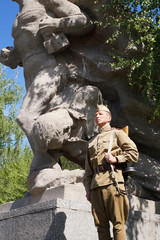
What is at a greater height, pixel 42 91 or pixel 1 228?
pixel 42 91

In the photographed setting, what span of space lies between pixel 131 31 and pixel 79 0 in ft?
3.37

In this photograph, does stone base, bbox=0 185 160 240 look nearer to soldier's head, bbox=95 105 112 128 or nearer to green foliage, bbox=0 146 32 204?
soldier's head, bbox=95 105 112 128

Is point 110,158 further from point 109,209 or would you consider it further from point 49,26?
point 49,26

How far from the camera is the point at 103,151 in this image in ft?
10.4

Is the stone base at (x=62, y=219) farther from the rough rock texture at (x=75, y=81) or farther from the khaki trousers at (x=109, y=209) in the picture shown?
the khaki trousers at (x=109, y=209)

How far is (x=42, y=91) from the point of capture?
5160 mm

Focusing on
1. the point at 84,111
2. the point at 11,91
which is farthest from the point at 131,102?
the point at 11,91

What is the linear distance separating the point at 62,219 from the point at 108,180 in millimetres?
968

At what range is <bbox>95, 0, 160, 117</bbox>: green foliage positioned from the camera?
4.88 m

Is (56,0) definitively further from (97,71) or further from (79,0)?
(97,71)

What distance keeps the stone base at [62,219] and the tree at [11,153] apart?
11364mm

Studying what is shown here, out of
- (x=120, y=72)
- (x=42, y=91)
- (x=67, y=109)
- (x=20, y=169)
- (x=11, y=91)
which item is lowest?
(x=67, y=109)

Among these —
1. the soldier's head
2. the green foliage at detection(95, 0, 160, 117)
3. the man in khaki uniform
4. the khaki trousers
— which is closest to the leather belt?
the man in khaki uniform

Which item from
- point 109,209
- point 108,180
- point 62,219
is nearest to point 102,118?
point 108,180
